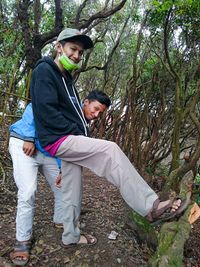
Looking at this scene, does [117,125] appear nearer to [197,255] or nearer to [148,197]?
[197,255]

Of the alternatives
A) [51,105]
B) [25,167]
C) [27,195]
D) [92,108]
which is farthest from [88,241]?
[51,105]

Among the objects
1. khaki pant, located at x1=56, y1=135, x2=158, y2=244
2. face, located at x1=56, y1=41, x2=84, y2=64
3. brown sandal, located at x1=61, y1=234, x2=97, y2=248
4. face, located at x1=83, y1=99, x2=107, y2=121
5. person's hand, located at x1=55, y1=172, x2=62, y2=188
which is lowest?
brown sandal, located at x1=61, y1=234, x2=97, y2=248

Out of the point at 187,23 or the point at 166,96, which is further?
the point at 166,96

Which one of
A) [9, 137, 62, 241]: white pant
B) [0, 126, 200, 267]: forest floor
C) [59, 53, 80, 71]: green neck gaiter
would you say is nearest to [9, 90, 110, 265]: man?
[9, 137, 62, 241]: white pant

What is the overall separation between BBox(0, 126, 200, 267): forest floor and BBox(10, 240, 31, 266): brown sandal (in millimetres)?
62

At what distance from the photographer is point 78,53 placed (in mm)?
2439

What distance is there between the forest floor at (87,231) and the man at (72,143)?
0.26 meters

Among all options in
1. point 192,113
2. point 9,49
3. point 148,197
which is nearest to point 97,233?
point 148,197

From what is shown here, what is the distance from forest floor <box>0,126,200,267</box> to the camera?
2639mm

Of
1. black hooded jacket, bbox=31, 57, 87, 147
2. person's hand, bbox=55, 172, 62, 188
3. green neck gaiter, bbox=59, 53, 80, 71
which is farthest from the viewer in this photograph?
person's hand, bbox=55, 172, 62, 188

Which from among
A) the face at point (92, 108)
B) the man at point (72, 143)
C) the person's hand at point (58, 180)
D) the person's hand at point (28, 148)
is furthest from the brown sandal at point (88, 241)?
the face at point (92, 108)

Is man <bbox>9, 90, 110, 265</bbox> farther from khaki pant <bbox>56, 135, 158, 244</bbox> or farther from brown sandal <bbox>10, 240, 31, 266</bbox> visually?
khaki pant <bbox>56, 135, 158, 244</bbox>

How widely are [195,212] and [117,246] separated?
107cm

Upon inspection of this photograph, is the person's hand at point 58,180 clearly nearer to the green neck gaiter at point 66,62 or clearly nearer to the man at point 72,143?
the man at point 72,143
